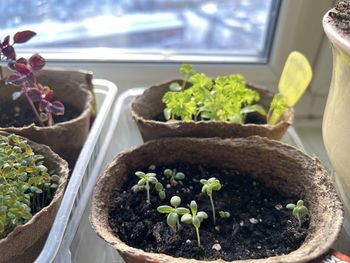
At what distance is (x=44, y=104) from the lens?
821 millimetres

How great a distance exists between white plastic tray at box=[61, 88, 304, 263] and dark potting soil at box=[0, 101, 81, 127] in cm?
10

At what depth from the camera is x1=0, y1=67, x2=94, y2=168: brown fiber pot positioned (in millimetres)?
809

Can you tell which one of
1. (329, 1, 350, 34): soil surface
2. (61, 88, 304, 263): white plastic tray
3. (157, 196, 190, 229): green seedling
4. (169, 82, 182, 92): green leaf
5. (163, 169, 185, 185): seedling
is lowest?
(61, 88, 304, 263): white plastic tray

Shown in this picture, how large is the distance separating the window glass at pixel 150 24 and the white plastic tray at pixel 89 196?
19cm

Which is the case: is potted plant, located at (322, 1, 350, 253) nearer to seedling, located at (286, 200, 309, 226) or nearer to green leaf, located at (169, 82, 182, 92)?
seedling, located at (286, 200, 309, 226)

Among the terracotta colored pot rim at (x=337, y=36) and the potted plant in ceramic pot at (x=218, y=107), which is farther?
the potted plant in ceramic pot at (x=218, y=107)

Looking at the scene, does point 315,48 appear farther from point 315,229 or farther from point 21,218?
point 21,218

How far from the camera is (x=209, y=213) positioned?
0.74 meters

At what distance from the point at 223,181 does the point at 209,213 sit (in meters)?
0.09

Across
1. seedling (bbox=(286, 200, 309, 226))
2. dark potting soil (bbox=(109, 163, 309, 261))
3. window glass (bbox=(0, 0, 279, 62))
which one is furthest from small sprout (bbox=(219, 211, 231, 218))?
window glass (bbox=(0, 0, 279, 62))

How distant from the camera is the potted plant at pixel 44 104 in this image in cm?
80

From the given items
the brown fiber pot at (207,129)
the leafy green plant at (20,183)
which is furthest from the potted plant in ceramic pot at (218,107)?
the leafy green plant at (20,183)

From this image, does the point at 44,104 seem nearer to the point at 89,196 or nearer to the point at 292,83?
the point at 89,196

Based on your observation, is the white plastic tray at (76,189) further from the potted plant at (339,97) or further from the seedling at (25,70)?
the potted plant at (339,97)
